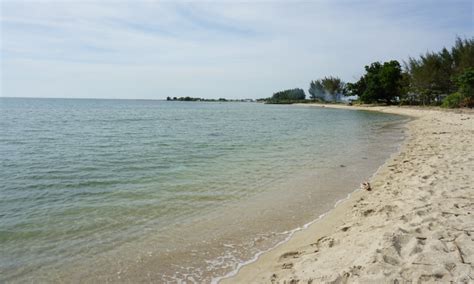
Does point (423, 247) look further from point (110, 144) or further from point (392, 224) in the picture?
point (110, 144)

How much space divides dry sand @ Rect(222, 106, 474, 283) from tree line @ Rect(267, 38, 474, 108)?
152 ft

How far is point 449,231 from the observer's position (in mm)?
5211

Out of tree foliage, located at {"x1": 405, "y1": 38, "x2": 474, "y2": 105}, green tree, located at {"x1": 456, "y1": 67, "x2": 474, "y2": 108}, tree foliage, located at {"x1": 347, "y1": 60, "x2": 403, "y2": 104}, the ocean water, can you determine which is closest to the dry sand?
the ocean water

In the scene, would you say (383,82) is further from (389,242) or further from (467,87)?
(389,242)

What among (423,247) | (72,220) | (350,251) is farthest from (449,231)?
(72,220)

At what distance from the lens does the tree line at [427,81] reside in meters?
49.9

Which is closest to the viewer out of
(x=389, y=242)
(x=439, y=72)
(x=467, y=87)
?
(x=389, y=242)

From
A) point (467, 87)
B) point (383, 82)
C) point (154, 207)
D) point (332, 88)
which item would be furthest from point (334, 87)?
point (154, 207)

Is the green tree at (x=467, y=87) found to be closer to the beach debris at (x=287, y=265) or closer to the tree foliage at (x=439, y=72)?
the tree foliage at (x=439, y=72)

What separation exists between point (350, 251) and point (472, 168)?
22.5 feet

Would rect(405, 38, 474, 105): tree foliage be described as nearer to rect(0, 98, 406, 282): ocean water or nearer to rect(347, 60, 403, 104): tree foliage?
rect(347, 60, 403, 104): tree foliage

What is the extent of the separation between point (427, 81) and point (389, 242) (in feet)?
235

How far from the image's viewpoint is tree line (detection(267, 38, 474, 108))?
1965 inches

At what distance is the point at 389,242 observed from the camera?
16.5ft
